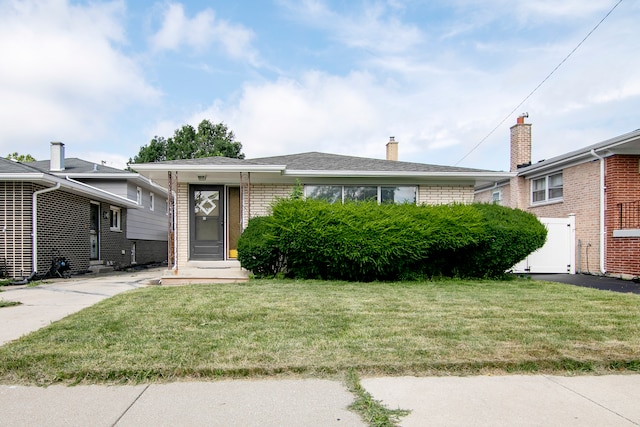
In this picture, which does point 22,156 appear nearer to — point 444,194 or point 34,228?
point 34,228

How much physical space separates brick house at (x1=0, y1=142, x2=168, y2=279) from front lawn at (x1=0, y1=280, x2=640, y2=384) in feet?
21.6

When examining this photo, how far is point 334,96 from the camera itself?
16547 millimetres

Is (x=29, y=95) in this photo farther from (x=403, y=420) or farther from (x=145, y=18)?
(x=403, y=420)

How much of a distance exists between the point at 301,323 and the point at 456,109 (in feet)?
45.5

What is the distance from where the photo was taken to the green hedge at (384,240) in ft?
30.9

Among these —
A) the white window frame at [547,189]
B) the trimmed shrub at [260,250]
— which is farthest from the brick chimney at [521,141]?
the trimmed shrub at [260,250]

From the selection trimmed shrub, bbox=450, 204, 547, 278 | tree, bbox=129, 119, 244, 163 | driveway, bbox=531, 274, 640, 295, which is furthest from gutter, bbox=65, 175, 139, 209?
tree, bbox=129, 119, 244, 163

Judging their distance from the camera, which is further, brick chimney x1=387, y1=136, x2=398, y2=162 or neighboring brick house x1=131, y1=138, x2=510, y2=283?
brick chimney x1=387, y1=136, x2=398, y2=162

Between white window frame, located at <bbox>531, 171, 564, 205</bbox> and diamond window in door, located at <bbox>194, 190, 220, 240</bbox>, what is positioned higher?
white window frame, located at <bbox>531, 171, 564, 205</bbox>

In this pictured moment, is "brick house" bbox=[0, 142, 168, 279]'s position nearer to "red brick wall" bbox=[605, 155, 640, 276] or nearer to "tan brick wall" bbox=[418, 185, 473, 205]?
"tan brick wall" bbox=[418, 185, 473, 205]

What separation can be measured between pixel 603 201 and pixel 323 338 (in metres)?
11.3

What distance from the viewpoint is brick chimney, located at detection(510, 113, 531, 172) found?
1673 cm

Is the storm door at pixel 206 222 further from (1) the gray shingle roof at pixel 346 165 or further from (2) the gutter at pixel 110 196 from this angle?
(2) the gutter at pixel 110 196

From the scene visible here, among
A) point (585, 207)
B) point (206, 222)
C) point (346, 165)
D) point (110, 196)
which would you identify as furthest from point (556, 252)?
point (110, 196)
